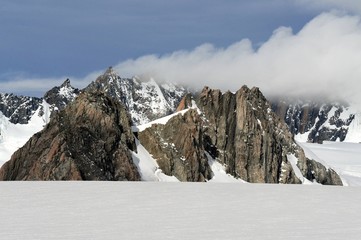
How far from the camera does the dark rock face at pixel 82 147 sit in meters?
106

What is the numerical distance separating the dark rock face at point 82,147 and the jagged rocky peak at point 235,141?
32.7ft

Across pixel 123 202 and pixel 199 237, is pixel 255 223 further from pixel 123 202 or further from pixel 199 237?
pixel 123 202

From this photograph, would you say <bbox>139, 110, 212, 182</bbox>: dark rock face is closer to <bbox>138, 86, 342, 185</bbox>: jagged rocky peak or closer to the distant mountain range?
<bbox>138, 86, 342, 185</bbox>: jagged rocky peak

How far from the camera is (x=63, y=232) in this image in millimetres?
→ 14914

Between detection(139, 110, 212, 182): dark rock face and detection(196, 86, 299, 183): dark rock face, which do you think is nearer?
detection(139, 110, 212, 182): dark rock face

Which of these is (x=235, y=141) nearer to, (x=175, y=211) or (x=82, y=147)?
(x=82, y=147)

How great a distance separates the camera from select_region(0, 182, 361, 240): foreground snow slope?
49.3 feet

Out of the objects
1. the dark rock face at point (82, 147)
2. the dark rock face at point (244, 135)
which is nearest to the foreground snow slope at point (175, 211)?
the dark rock face at point (82, 147)

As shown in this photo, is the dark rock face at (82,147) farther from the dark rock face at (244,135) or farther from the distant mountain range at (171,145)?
the dark rock face at (244,135)

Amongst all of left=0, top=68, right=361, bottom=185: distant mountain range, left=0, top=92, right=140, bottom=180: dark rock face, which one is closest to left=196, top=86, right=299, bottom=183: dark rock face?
left=0, top=68, right=361, bottom=185: distant mountain range

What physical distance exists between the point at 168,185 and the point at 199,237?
938cm

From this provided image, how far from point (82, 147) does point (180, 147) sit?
26.2m

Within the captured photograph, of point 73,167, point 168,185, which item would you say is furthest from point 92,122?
point 168,185

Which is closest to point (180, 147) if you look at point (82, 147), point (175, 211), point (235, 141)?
point (235, 141)
